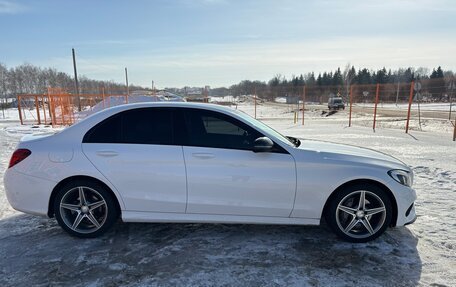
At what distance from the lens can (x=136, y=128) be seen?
3.72 m

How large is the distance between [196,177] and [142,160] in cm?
64

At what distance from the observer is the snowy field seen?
2953mm

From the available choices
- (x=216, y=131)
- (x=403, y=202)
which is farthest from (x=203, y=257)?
(x=403, y=202)

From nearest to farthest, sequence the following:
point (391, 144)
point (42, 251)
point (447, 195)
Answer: point (42, 251) → point (447, 195) → point (391, 144)

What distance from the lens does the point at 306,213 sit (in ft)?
11.8

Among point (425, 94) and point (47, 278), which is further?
point (425, 94)

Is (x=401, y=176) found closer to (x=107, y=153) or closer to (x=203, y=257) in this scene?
(x=203, y=257)

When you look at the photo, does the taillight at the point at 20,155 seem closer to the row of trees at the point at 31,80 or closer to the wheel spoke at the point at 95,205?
the wheel spoke at the point at 95,205

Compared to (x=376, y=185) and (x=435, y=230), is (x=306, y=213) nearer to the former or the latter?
(x=376, y=185)

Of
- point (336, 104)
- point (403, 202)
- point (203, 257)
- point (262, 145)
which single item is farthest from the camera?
point (336, 104)

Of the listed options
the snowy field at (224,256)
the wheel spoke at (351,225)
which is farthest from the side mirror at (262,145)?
the wheel spoke at (351,225)

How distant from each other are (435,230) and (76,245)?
4336 millimetres

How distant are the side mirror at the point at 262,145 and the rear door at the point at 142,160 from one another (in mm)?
836

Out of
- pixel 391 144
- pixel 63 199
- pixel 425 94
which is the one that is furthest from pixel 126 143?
pixel 425 94
